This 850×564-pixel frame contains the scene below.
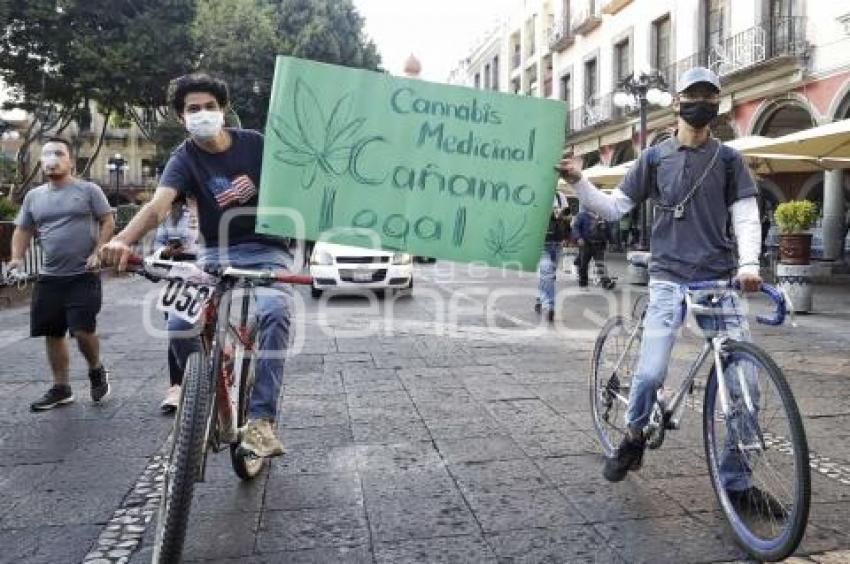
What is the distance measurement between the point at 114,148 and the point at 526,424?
6902 centimetres

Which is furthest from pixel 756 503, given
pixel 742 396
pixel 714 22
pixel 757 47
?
pixel 714 22

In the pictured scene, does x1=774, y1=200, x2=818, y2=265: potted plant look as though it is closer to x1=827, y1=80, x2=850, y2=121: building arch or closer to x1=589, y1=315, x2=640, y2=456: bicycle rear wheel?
x1=827, y1=80, x2=850, y2=121: building arch

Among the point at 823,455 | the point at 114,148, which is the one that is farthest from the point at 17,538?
the point at 114,148

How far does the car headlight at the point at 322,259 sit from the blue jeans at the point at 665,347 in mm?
10143

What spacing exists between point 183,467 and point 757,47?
2034 centimetres

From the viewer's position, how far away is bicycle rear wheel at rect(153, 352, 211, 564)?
261cm

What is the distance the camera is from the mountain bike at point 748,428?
2.72 metres

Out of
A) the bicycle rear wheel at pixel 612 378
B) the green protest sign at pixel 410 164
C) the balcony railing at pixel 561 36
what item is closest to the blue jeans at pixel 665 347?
the bicycle rear wheel at pixel 612 378

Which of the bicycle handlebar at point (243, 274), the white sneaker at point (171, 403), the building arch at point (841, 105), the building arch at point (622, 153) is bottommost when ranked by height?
the white sneaker at point (171, 403)

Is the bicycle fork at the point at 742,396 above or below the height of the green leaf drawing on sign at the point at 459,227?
below

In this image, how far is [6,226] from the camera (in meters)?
13.0

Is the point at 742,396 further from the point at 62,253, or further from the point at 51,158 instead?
the point at 51,158

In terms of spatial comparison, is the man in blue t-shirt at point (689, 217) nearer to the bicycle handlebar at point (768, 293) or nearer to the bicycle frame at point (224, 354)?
the bicycle handlebar at point (768, 293)

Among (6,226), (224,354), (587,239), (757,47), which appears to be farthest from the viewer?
(757,47)
